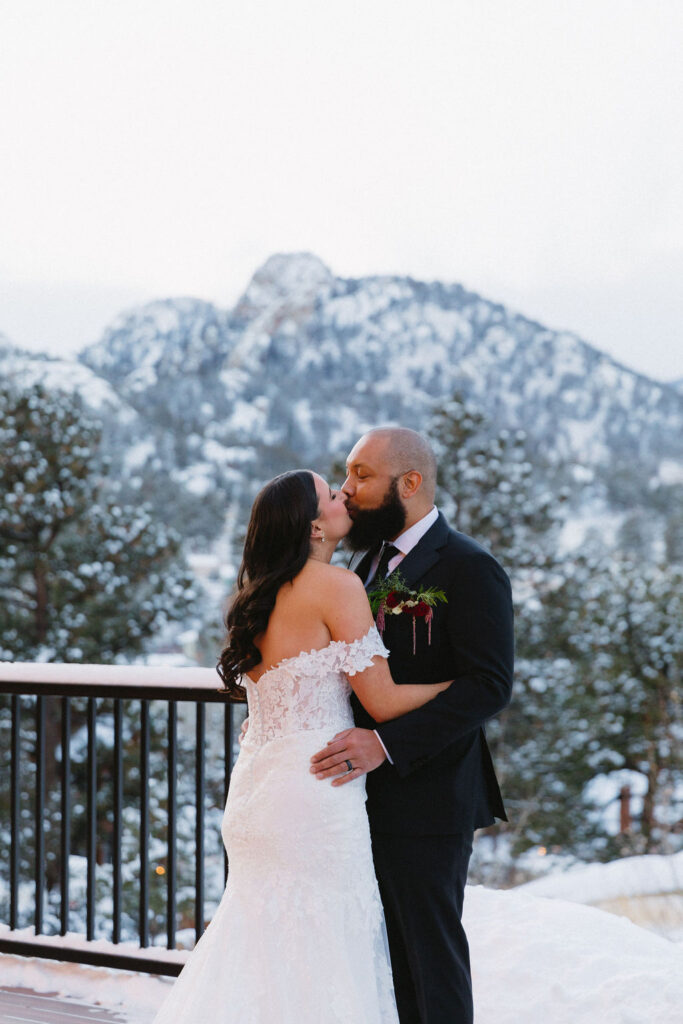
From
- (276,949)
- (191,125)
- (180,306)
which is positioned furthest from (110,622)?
(191,125)

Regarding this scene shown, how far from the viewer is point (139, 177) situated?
55.8 feet

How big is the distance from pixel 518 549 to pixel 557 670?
55.9 inches

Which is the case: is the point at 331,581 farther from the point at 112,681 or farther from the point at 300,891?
the point at 112,681

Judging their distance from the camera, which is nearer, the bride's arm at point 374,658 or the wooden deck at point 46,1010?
the bride's arm at point 374,658

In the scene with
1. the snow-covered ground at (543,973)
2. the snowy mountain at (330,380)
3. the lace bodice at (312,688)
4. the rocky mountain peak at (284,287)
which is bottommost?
the snow-covered ground at (543,973)

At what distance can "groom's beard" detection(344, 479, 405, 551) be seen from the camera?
6.95ft

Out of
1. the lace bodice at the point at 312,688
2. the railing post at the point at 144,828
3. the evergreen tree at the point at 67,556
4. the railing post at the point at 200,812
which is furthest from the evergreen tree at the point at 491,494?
the lace bodice at the point at 312,688

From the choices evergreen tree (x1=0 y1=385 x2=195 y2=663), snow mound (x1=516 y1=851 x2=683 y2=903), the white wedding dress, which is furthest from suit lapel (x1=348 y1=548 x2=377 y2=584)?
evergreen tree (x1=0 y1=385 x2=195 y2=663)

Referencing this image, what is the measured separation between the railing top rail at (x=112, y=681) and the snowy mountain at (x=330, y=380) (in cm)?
1038

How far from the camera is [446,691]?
197 cm

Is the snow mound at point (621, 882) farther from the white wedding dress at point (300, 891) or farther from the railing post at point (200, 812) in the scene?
the white wedding dress at point (300, 891)

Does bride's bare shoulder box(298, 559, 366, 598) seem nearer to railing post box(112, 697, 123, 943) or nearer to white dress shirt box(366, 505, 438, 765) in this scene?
white dress shirt box(366, 505, 438, 765)

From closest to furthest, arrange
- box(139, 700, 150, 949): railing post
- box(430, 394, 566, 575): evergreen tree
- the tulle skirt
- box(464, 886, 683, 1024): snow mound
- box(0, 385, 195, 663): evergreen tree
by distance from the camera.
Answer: the tulle skirt → box(464, 886, 683, 1024): snow mound → box(139, 700, 150, 949): railing post → box(0, 385, 195, 663): evergreen tree → box(430, 394, 566, 575): evergreen tree

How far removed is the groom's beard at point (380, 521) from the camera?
212 cm
